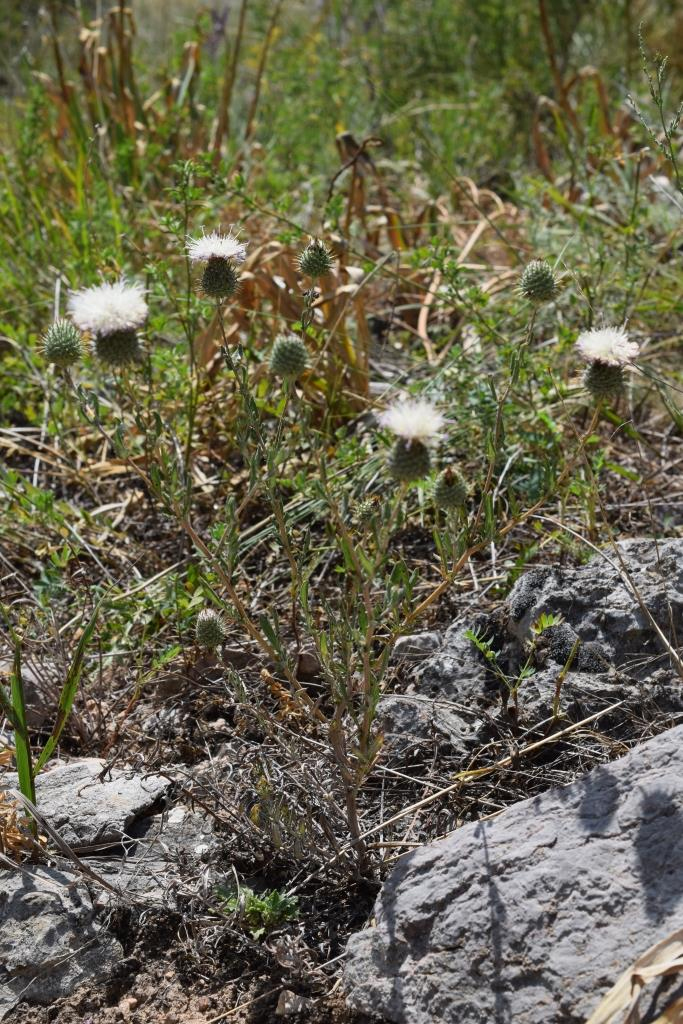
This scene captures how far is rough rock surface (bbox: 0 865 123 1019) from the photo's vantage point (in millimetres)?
1809

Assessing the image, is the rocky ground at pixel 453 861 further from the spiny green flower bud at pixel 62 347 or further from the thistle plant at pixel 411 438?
the spiny green flower bud at pixel 62 347

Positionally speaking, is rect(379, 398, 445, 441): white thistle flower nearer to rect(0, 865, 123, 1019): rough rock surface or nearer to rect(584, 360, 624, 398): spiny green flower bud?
rect(584, 360, 624, 398): spiny green flower bud

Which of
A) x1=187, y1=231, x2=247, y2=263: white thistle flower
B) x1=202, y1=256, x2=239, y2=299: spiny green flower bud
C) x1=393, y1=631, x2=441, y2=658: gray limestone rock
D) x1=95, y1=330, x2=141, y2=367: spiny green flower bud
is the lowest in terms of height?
x1=393, y1=631, x2=441, y2=658: gray limestone rock

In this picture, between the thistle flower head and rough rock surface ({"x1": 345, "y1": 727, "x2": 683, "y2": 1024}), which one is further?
the thistle flower head

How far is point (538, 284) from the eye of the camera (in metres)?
1.97

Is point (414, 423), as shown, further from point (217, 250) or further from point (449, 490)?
point (217, 250)

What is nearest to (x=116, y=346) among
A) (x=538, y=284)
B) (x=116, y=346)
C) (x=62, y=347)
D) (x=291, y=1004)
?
(x=116, y=346)

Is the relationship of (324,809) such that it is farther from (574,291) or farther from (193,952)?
(574,291)

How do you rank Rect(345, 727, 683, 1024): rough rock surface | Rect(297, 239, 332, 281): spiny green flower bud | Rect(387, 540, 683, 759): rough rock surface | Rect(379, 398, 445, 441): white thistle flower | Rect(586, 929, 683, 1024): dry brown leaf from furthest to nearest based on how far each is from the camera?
1. Rect(297, 239, 332, 281): spiny green flower bud
2. Rect(387, 540, 683, 759): rough rock surface
3. Rect(379, 398, 445, 441): white thistle flower
4. Rect(345, 727, 683, 1024): rough rock surface
5. Rect(586, 929, 683, 1024): dry brown leaf

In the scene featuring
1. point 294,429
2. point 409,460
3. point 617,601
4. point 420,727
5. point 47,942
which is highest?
point 294,429

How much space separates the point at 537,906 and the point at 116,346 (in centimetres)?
116

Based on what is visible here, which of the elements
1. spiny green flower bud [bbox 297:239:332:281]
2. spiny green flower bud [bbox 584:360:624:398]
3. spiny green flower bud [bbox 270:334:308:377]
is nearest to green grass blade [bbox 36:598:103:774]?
spiny green flower bud [bbox 270:334:308:377]

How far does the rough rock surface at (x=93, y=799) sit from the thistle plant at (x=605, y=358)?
1.15m

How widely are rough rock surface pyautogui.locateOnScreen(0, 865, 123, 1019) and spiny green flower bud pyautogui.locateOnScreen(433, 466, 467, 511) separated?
975mm
